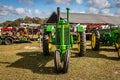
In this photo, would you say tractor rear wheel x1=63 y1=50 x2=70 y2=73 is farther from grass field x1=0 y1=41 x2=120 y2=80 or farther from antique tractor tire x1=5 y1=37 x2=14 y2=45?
antique tractor tire x1=5 y1=37 x2=14 y2=45

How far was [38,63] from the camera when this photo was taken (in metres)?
11.3

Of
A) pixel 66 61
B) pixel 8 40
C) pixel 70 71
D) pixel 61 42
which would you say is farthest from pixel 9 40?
pixel 66 61

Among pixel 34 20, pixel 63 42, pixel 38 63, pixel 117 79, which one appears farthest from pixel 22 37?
pixel 34 20

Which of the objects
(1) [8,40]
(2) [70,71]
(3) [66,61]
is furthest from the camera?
(1) [8,40]

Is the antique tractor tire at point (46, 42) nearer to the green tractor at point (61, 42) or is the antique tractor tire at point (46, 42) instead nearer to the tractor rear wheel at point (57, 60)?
the green tractor at point (61, 42)

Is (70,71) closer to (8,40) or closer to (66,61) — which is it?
(66,61)

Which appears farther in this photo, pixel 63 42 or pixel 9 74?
pixel 63 42

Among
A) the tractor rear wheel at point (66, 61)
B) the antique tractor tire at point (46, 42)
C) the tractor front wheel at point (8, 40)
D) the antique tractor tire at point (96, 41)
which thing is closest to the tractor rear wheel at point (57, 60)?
the tractor rear wheel at point (66, 61)

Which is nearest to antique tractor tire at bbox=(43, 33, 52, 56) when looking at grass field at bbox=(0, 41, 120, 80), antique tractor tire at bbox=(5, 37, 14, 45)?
grass field at bbox=(0, 41, 120, 80)

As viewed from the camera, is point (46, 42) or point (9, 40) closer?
point (46, 42)

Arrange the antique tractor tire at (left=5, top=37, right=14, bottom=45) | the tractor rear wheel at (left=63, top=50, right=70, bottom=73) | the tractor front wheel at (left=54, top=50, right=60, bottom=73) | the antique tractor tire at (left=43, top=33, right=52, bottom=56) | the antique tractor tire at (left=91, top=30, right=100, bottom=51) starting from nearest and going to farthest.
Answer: the tractor rear wheel at (left=63, top=50, right=70, bottom=73)
the tractor front wheel at (left=54, top=50, right=60, bottom=73)
the antique tractor tire at (left=43, top=33, right=52, bottom=56)
the antique tractor tire at (left=91, top=30, right=100, bottom=51)
the antique tractor tire at (left=5, top=37, right=14, bottom=45)

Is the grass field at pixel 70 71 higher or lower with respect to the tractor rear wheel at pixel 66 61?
lower

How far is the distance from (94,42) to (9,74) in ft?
25.4

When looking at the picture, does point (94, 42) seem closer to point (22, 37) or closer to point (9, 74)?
point (9, 74)
